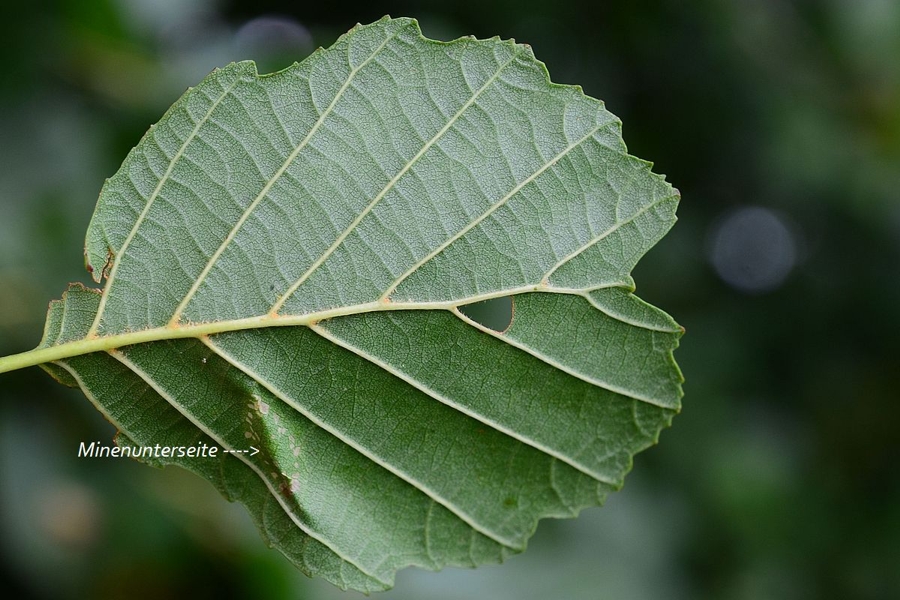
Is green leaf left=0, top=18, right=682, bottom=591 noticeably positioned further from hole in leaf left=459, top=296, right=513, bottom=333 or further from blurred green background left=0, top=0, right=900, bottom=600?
blurred green background left=0, top=0, right=900, bottom=600

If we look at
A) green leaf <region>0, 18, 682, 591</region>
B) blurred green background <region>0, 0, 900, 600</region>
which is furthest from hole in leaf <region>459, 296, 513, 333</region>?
blurred green background <region>0, 0, 900, 600</region>

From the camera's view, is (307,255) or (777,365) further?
(777,365)

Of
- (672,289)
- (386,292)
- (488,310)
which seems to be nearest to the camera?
(386,292)

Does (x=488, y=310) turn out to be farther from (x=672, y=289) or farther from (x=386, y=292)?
(x=672, y=289)

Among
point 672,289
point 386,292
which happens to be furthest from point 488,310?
point 672,289

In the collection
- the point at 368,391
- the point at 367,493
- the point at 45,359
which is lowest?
the point at 367,493

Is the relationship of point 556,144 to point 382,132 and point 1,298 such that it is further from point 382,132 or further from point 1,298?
point 1,298

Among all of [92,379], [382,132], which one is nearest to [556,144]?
[382,132]
